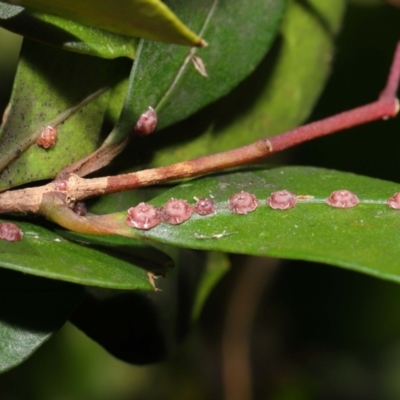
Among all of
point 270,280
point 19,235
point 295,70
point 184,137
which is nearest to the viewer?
point 19,235

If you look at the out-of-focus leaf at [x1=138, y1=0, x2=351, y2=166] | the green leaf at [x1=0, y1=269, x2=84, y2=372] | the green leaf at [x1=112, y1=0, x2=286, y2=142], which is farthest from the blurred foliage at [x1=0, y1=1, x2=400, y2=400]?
the green leaf at [x1=0, y1=269, x2=84, y2=372]

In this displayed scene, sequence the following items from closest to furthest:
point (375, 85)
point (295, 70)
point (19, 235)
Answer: point (19, 235), point (295, 70), point (375, 85)

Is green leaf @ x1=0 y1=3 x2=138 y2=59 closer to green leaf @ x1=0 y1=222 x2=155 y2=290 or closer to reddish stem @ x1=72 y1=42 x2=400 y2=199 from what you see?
reddish stem @ x1=72 y1=42 x2=400 y2=199

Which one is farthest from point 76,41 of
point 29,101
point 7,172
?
point 7,172

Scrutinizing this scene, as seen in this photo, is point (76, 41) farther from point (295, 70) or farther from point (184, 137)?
point (295, 70)

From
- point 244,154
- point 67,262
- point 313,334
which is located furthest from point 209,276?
point 313,334

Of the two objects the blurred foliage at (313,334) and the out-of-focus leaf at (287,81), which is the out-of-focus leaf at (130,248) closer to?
the out-of-focus leaf at (287,81)
